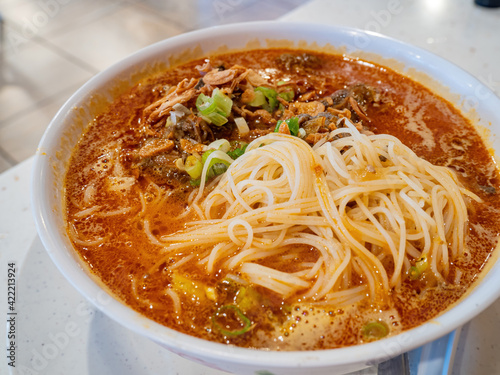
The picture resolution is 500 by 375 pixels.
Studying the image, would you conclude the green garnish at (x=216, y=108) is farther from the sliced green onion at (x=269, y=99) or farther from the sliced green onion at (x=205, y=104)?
the sliced green onion at (x=269, y=99)

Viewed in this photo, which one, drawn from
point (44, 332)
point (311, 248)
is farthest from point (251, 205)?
point (44, 332)

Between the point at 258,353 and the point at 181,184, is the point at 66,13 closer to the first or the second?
the point at 181,184

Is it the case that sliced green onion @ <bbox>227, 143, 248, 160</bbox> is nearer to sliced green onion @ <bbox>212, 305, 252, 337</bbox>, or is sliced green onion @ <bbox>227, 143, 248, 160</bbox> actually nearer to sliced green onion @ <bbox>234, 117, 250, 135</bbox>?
sliced green onion @ <bbox>234, 117, 250, 135</bbox>

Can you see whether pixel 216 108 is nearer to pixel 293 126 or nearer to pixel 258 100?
pixel 258 100

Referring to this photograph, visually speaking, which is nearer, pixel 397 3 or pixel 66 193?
pixel 66 193

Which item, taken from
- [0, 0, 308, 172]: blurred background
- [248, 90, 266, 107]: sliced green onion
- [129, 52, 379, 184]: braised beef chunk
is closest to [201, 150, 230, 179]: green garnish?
[129, 52, 379, 184]: braised beef chunk
